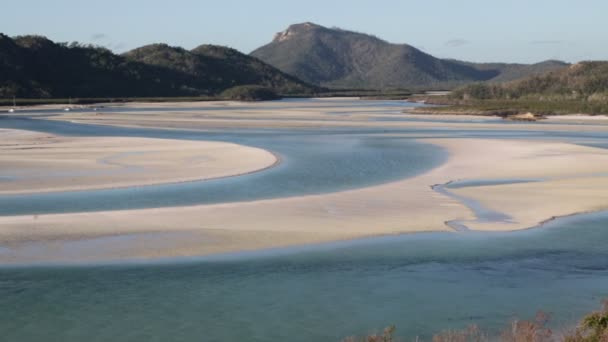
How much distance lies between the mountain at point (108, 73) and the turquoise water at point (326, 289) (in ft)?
356

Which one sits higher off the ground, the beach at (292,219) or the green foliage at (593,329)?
the green foliage at (593,329)

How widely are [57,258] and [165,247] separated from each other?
1.93 m

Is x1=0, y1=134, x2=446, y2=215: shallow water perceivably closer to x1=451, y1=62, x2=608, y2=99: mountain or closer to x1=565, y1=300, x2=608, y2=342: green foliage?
x1=565, y1=300, x2=608, y2=342: green foliage

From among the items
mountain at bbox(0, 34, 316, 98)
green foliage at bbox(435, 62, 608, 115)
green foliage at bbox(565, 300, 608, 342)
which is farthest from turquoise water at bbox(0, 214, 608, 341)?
mountain at bbox(0, 34, 316, 98)

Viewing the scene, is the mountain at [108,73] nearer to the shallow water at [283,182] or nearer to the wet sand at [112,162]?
the wet sand at [112,162]

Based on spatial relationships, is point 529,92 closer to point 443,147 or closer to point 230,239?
point 443,147

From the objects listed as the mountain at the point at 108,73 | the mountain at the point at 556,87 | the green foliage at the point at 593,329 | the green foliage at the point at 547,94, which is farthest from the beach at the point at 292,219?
the mountain at the point at 108,73

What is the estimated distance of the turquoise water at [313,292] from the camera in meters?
10.9

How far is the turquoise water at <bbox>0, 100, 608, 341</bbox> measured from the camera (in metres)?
10.9

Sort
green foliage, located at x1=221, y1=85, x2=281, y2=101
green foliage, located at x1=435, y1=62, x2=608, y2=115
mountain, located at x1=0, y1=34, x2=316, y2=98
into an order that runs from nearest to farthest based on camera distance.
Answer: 1. green foliage, located at x1=435, y1=62, x2=608, y2=115
2. mountain, located at x1=0, y1=34, x2=316, y2=98
3. green foliage, located at x1=221, y1=85, x2=281, y2=101

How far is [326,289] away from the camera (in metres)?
12.7

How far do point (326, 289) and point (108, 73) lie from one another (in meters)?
140

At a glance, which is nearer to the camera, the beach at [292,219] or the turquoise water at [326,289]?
the turquoise water at [326,289]

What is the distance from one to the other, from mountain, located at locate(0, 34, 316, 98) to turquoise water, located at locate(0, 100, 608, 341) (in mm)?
108416
